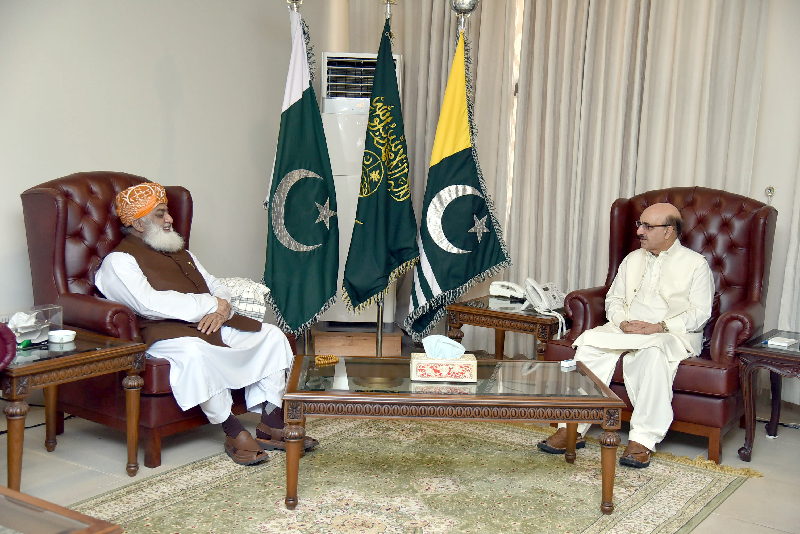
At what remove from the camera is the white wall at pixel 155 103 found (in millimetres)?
3572

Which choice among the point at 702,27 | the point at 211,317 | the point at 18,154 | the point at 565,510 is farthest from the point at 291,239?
the point at 702,27

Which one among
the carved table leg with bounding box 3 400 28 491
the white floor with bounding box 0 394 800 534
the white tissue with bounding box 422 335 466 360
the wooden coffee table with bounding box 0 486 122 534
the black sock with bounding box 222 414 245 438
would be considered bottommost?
the white floor with bounding box 0 394 800 534

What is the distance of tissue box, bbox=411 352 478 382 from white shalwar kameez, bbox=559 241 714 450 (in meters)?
0.89

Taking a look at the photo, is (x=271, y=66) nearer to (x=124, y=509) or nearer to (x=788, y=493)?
(x=124, y=509)

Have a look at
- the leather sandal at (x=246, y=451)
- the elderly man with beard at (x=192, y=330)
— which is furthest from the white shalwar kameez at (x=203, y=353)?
the leather sandal at (x=246, y=451)

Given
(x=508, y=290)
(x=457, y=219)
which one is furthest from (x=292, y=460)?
(x=457, y=219)

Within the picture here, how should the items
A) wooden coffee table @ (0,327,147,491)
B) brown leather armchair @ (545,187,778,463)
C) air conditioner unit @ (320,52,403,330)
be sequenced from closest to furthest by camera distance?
wooden coffee table @ (0,327,147,491), brown leather armchair @ (545,187,778,463), air conditioner unit @ (320,52,403,330)

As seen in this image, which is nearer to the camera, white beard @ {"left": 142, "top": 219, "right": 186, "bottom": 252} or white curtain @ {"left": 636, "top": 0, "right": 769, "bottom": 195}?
white beard @ {"left": 142, "top": 219, "right": 186, "bottom": 252}

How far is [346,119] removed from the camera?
199 inches

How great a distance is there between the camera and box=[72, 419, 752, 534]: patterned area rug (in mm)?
2604

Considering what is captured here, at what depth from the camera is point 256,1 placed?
5043 mm

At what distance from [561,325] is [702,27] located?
6.60 ft

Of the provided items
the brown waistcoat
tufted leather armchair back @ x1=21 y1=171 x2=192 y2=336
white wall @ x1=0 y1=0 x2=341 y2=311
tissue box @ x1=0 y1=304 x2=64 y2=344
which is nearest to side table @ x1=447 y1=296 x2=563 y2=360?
the brown waistcoat

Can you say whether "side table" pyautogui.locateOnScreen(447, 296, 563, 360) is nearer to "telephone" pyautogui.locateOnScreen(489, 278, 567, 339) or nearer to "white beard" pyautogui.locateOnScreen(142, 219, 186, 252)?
"telephone" pyautogui.locateOnScreen(489, 278, 567, 339)
